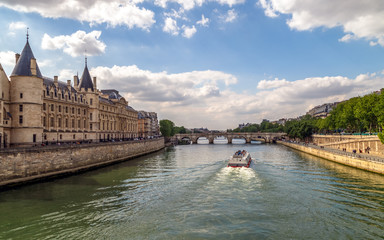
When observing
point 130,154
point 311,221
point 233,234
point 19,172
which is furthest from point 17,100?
point 311,221

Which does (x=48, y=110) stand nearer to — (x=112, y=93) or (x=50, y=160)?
(x=50, y=160)

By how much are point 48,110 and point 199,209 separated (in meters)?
37.3

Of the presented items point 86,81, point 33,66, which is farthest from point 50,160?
point 86,81

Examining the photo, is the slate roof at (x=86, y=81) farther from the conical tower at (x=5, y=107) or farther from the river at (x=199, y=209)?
the river at (x=199, y=209)

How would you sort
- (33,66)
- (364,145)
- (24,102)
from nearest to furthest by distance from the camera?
(24,102), (33,66), (364,145)

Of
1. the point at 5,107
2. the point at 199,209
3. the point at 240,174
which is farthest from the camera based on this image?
the point at 5,107

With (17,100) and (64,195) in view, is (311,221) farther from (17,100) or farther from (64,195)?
(17,100)

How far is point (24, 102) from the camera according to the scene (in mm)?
35125

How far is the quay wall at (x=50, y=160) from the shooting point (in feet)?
86.3

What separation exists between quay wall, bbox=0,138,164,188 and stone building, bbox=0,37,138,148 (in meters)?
5.30

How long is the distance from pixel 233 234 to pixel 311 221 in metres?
5.39

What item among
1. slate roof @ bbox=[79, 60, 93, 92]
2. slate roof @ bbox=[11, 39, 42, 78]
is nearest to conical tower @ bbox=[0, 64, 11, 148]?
slate roof @ bbox=[11, 39, 42, 78]

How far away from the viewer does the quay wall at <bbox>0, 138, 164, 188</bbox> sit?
86.3 ft

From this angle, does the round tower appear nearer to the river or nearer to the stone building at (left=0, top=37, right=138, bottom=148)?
the stone building at (left=0, top=37, right=138, bottom=148)
